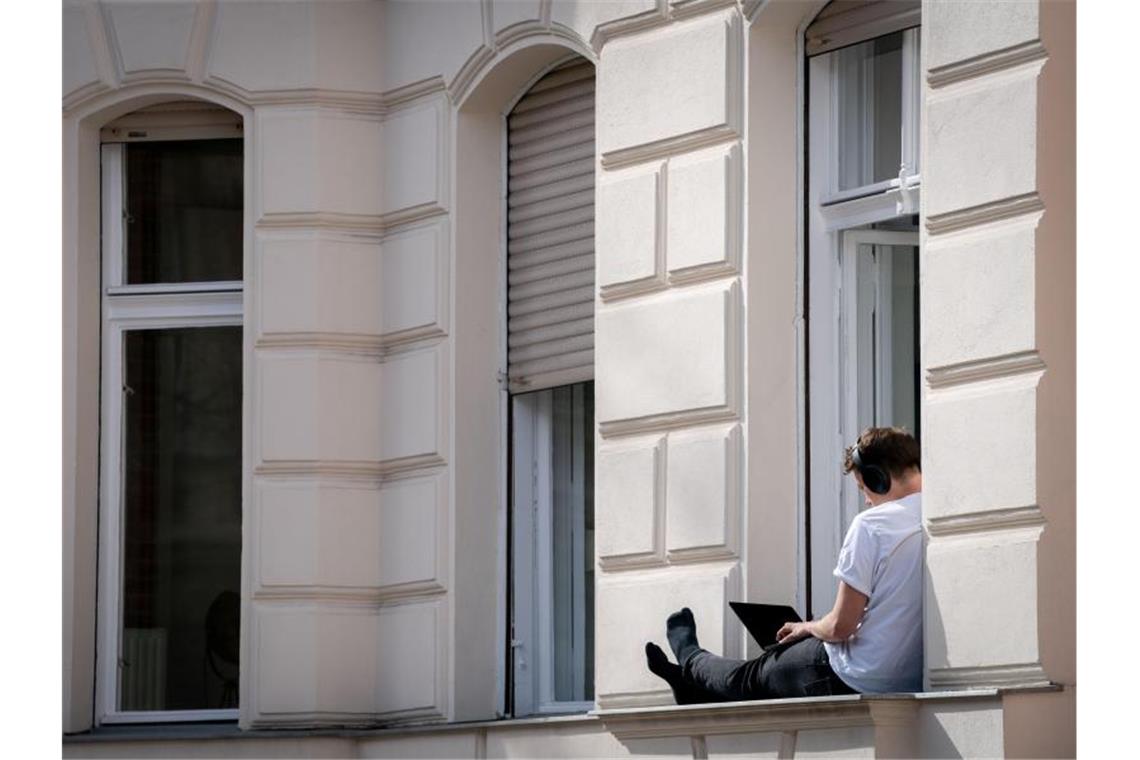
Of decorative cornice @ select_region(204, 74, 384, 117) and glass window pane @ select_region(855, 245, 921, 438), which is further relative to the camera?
decorative cornice @ select_region(204, 74, 384, 117)

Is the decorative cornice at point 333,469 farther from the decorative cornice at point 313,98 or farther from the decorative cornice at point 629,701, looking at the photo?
the decorative cornice at point 629,701

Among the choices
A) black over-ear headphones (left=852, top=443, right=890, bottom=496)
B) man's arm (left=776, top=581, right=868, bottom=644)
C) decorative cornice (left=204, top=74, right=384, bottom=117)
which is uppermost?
decorative cornice (left=204, top=74, right=384, bottom=117)

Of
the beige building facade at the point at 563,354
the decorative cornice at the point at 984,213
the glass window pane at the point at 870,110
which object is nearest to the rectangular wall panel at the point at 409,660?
the beige building facade at the point at 563,354

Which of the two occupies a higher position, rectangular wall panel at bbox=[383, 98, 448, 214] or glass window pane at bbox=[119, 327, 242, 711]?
rectangular wall panel at bbox=[383, 98, 448, 214]

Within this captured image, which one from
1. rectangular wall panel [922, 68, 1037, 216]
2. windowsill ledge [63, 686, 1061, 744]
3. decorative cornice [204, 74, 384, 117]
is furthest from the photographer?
decorative cornice [204, 74, 384, 117]

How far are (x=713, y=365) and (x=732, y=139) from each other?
88 cm

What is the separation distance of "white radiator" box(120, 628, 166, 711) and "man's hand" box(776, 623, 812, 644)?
3907mm

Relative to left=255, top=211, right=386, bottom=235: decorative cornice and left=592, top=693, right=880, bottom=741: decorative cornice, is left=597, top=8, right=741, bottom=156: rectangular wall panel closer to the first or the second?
left=255, top=211, right=386, bottom=235: decorative cornice

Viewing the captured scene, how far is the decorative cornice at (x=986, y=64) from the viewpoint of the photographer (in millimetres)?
9188

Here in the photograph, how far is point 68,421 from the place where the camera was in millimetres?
12844

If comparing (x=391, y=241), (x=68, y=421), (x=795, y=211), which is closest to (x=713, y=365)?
(x=795, y=211)

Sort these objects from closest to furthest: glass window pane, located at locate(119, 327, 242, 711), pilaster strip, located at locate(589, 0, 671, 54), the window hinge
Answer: the window hinge
pilaster strip, located at locate(589, 0, 671, 54)
glass window pane, located at locate(119, 327, 242, 711)

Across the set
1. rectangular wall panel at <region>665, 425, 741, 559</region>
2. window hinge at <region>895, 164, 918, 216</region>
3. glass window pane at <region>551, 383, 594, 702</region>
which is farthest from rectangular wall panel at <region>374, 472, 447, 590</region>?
window hinge at <region>895, 164, 918, 216</region>

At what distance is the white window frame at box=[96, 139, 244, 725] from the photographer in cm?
1282
